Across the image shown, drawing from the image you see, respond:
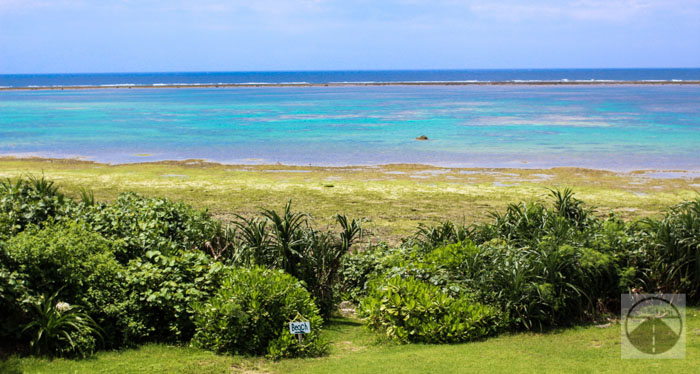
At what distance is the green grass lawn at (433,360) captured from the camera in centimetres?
602

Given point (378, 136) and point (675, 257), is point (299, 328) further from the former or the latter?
point (378, 136)

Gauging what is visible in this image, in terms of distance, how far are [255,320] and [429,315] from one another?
6.19ft

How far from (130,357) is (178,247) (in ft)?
7.63

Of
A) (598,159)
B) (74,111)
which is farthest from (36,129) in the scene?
(598,159)

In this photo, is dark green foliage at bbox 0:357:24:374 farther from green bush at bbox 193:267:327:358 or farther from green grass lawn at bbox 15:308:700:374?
green bush at bbox 193:267:327:358

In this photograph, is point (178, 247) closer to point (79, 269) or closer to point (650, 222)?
point (79, 269)

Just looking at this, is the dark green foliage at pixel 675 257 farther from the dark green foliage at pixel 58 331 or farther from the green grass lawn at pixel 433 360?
the dark green foliage at pixel 58 331

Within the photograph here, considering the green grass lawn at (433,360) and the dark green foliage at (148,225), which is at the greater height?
the dark green foliage at (148,225)

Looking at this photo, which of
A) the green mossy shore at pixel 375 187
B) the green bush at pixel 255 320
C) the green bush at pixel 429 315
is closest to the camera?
the green bush at pixel 255 320

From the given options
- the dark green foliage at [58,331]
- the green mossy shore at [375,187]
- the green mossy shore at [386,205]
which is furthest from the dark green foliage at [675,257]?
the dark green foliage at [58,331]

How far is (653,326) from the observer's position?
724cm

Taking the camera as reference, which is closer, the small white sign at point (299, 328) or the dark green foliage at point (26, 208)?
the small white sign at point (299, 328)

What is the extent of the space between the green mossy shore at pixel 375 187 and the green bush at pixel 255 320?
5.90m

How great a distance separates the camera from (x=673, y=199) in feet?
57.7
